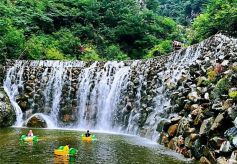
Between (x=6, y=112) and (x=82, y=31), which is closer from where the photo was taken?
(x=6, y=112)

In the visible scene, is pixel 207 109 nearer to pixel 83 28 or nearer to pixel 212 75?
pixel 212 75

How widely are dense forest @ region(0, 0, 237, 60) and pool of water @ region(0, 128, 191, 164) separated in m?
15.4

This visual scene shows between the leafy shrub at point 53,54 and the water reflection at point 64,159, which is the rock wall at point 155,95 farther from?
the leafy shrub at point 53,54

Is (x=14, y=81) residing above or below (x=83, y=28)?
below

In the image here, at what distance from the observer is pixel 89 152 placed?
14242 millimetres

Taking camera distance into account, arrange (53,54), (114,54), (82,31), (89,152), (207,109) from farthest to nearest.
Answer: (82,31)
(114,54)
(53,54)
(207,109)
(89,152)

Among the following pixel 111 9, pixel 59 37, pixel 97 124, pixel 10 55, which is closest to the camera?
pixel 97 124

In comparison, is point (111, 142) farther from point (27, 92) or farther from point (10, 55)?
point (10, 55)

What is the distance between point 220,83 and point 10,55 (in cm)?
2139

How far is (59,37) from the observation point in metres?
37.9

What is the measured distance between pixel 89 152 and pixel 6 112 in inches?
478

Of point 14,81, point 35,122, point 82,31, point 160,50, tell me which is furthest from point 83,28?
point 35,122

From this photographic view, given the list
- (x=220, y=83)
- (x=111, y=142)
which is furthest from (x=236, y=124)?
(x=111, y=142)

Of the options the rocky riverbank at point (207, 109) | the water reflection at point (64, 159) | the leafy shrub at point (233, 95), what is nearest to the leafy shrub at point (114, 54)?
the rocky riverbank at point (207, 109)
